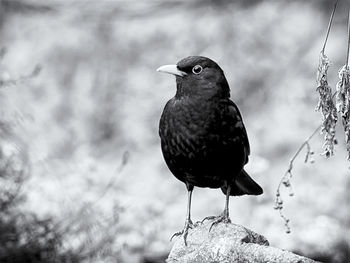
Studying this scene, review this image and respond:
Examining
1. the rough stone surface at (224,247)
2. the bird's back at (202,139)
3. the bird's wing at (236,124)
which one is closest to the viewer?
the rough stone surface at (224,247)

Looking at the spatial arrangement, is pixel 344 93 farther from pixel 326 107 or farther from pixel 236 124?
pixel 236 124

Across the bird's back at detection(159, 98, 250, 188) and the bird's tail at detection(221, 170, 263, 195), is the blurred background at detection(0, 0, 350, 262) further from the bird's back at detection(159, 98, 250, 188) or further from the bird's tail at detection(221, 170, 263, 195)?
the bird's back at detection(159, 98, 250, 188)

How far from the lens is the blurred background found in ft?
25.5

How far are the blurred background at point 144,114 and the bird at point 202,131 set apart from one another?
2091 mm

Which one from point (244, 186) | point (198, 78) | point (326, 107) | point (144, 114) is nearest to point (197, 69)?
point (198, 78)

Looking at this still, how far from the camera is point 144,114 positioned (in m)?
9.42

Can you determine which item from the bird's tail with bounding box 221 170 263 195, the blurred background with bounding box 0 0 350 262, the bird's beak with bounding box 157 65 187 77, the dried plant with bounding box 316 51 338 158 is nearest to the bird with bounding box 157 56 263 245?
the bird's beak with bounding box 157 65 187 77

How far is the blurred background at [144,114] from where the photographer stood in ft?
25.5

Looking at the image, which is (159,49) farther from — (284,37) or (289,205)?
(289,205)

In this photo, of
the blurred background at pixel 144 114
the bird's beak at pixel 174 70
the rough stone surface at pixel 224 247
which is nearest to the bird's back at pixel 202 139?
the bird's beak at pixel 174 70

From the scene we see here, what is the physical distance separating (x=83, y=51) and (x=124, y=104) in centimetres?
86

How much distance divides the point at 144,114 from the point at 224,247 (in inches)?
187

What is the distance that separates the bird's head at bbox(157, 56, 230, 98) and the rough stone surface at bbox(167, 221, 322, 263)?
0.81 meters

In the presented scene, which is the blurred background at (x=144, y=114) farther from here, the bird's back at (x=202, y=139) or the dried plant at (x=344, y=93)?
the dried plant at (x=344, y=93)
